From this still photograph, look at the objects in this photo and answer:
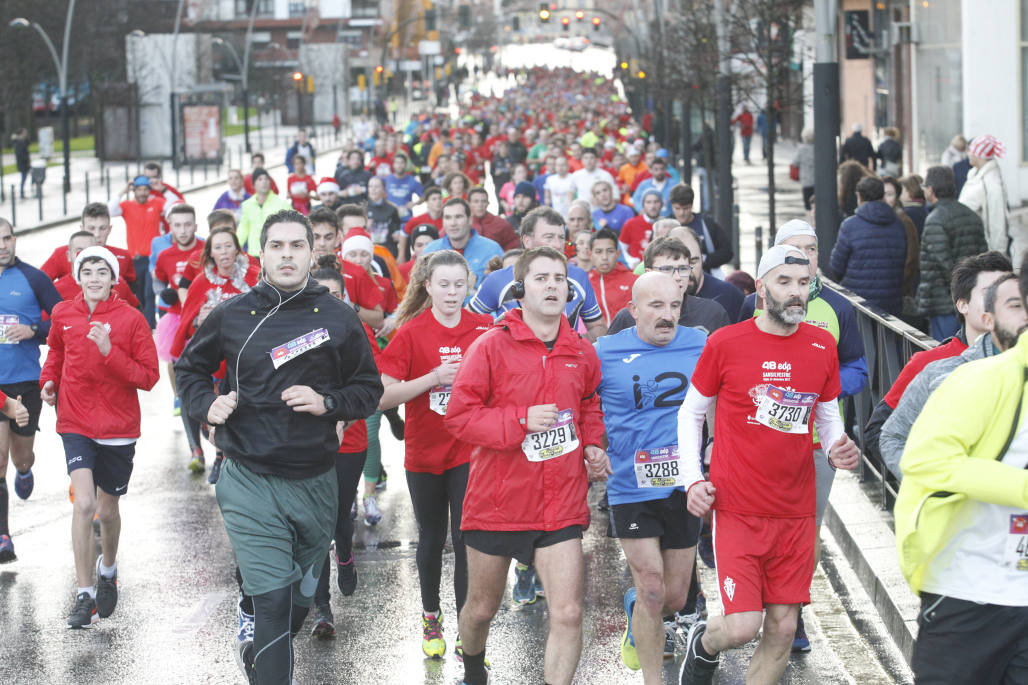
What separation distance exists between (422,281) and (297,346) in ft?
4.72

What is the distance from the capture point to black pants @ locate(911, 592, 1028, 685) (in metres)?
4.39

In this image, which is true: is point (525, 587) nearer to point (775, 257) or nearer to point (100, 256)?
point (100, 256)

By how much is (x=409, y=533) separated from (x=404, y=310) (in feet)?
8.50

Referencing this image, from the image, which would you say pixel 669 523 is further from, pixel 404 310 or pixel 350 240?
pixel 350 240

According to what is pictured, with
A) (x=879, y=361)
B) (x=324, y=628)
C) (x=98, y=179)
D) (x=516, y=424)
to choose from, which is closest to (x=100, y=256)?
(x=324, y=628)

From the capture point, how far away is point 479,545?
6211 mm

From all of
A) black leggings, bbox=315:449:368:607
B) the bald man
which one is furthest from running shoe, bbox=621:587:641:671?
black leggings, bbox=315:449:368:607

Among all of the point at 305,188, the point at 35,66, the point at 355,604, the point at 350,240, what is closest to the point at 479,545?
the point at 355,604

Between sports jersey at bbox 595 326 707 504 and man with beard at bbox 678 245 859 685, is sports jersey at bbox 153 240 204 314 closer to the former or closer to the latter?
sports jersey at bbox 595 326 707 504

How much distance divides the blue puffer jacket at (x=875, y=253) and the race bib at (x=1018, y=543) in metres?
8.10

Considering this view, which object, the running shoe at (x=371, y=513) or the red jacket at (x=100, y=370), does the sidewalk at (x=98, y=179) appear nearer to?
the running shoe at (x=371, y=513)

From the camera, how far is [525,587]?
8359mm

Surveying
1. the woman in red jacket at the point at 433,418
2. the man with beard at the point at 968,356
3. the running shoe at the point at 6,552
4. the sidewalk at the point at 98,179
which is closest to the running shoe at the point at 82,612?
the running shoe at the point at 6,552

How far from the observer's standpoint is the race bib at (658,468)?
6.46 metres
